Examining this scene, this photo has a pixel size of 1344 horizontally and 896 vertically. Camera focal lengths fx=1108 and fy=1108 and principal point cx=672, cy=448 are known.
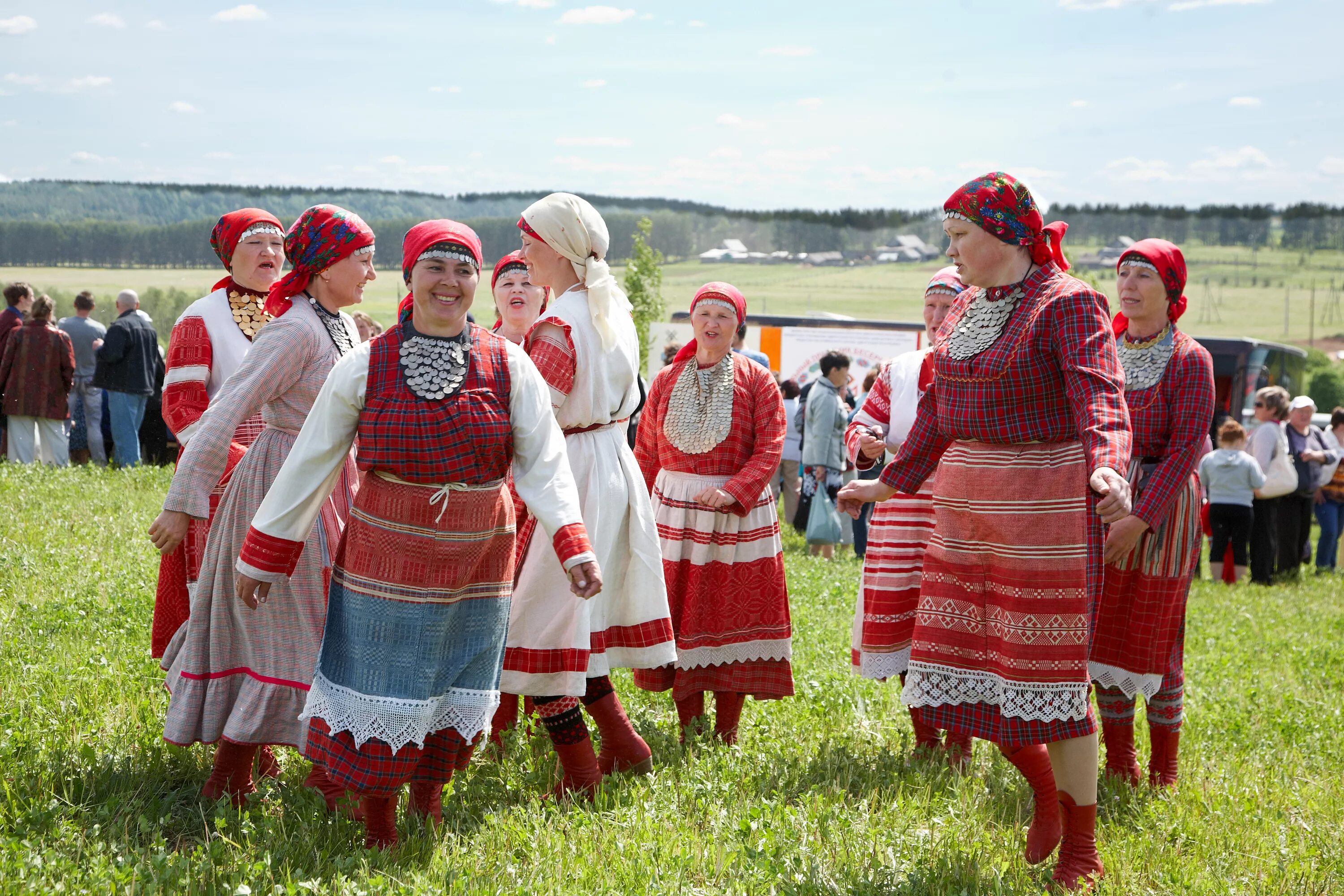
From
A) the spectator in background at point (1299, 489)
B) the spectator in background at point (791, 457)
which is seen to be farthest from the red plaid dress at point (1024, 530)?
the spectator in background at point (1299, 489)

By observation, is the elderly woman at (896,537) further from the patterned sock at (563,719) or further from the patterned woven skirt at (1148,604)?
the patterned sock at (563,719)

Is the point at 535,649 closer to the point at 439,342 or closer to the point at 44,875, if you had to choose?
the point at 439,342

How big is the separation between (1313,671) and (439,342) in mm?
7233

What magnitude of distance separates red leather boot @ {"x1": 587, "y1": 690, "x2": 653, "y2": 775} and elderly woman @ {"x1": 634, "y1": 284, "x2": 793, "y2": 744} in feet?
2.06

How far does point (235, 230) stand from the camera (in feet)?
14.2

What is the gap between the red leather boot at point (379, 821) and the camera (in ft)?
11.4

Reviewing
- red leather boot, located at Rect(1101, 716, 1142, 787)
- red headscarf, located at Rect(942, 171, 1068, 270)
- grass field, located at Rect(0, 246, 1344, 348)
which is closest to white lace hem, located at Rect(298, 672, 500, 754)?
red headscarf, located at Rect(942, 171, 1068, 270)

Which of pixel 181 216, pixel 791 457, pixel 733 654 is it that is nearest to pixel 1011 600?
pixel 733 654

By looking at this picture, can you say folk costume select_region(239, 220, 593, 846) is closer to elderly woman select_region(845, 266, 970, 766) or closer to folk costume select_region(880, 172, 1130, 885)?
folk costume select_region(880, 172, 1130, 885)

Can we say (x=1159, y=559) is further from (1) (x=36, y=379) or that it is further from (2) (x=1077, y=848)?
(1) (x=36, y=379)

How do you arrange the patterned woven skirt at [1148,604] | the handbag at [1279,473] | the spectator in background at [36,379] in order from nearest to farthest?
the patterned woven skirt at [1148,604] → the spectator in background at [36,379] → the handbag at [1279,473]

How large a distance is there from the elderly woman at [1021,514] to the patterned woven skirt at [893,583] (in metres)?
1.03

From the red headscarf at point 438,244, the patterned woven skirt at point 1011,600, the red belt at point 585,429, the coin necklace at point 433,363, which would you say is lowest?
the patterned woven skirt at point 1011,600

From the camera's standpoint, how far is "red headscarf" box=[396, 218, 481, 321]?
342 centimetres
